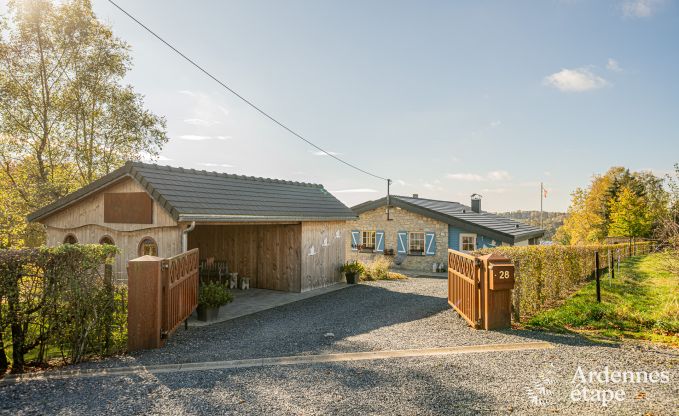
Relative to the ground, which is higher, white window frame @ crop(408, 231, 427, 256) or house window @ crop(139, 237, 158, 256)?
house window @ crop(139, 237, 158, 256)

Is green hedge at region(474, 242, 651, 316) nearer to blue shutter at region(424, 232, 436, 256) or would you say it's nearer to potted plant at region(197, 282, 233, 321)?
potted plant at region(197, 282, 233, 321)

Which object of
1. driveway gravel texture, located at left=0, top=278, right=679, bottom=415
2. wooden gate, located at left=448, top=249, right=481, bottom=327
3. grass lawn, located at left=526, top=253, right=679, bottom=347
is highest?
wooden gate, located at left=448, top=249, right=481, bottom=327

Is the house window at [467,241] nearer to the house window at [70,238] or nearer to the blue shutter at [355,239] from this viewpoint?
the blue shutter at [355,239]

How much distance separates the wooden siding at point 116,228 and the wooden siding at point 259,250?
3.76 m

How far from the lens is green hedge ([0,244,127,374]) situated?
5.46 m

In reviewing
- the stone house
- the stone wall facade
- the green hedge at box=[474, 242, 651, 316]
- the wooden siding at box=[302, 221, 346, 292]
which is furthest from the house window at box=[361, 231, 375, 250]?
the green hedge at box=[474, 242, 651, 316]

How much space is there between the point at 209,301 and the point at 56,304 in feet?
11.7

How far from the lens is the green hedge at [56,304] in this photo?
17.9ft

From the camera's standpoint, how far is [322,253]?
1450cm

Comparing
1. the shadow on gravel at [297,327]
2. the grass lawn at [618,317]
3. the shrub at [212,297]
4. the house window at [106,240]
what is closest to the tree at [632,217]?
the grass lawn at [618,317]

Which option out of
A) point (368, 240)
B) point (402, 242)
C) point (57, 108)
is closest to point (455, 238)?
point (402, 242)

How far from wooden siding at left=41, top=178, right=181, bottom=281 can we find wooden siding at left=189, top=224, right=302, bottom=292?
3758mm

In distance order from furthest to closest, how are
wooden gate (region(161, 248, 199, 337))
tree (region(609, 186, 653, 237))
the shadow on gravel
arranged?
tree (region(609, 186, 653, 237)), wooden gate (region(161, 248, 199, 337)), the shadow on gravel

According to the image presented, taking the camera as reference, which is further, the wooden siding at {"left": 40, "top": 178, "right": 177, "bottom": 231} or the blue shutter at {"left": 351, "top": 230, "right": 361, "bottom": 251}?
the blue shutter at {"left": 351, "top": 230, "right": 361, "bottom": 251}
